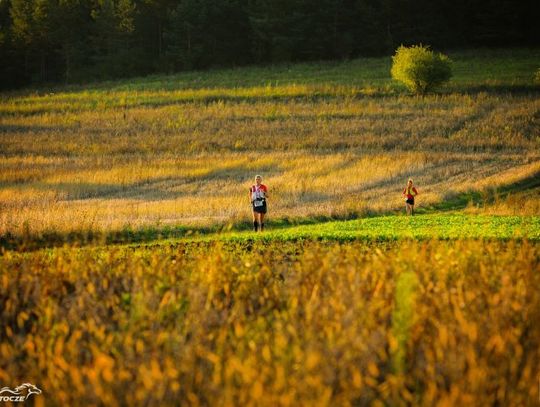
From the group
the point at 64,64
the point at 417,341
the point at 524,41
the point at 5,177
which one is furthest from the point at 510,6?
the point at 417,341

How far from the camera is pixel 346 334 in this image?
7.40m

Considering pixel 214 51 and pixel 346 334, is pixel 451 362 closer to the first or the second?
pixel 346 334

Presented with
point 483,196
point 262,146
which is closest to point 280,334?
point 483,196

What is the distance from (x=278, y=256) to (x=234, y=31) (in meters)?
86.4

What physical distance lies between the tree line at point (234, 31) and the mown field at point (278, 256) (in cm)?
3662

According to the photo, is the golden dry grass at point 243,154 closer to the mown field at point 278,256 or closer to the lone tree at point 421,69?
the mown field at point 278,256

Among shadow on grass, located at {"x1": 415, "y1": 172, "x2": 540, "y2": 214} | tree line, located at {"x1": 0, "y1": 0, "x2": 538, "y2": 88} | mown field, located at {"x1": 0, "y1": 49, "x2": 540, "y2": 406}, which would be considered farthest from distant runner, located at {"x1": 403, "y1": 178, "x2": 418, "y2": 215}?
tree line, located at {"x1": 0, "y1": 0, "x2": 538, "y2": 88}

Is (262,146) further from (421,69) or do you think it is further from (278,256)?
(278,256)

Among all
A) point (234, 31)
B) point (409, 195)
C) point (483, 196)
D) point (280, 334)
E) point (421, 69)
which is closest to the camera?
point (280, 334)

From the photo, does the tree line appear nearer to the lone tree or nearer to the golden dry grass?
the golden dry grass

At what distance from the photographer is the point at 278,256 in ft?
48.0

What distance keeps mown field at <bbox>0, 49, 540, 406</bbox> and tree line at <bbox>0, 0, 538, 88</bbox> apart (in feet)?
120

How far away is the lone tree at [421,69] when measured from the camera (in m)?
61.0

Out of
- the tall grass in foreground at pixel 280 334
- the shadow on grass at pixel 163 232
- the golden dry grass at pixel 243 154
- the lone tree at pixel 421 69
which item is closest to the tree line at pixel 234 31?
the golden dry grass at pixel 243 154
